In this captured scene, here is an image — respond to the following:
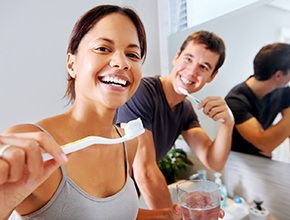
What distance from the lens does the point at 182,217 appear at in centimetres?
60

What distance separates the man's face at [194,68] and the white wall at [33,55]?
45 cm

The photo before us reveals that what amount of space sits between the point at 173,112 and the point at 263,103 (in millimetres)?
386

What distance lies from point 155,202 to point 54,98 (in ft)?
2.74

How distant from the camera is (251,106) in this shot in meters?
0.90

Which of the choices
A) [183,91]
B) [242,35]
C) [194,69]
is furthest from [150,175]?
[242,35]

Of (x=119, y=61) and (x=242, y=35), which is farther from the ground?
(x=242, y=35)

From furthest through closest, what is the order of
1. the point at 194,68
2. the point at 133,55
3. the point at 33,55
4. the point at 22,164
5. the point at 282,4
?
the point at 33,55
the point at 194,68
the point at 282,4
the point at 133,55
the point at 22,164

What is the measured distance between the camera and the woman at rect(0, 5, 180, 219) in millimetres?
434

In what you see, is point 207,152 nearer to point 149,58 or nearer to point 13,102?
point 149,58

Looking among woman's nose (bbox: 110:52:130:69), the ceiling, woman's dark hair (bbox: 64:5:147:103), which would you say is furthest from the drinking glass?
the ceiling

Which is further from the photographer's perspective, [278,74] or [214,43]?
[214,43]

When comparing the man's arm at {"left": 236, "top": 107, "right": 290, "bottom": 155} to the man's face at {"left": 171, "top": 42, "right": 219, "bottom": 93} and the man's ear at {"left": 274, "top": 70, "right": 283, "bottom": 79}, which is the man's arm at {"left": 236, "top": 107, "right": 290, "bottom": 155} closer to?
the man's ear at {"left": 274, "top": 70, "right": 283, "bottom": 79}

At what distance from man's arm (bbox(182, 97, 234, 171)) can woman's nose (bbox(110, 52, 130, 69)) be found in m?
0.49

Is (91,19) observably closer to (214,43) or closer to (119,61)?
(119,61)
